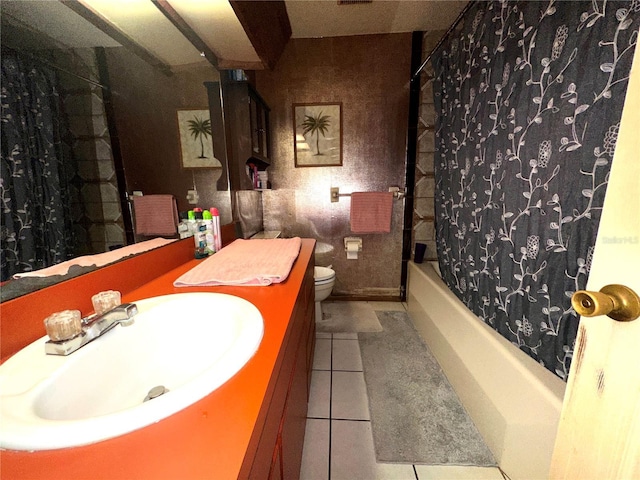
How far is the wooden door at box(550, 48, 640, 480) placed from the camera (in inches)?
15.9

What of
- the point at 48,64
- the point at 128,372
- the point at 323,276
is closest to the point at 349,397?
the point at 323,276

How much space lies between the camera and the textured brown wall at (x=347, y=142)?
217 cm

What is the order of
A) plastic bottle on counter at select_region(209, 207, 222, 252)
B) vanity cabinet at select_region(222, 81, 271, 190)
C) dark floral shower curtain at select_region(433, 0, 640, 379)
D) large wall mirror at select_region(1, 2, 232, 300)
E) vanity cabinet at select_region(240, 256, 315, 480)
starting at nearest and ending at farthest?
vanity cabinet at select_region(240, 256, 315, 480), large wall mirror at select_region(1, 2, 232, 300), dark floral shower curtain at select_region(433, 0, 640, 379), plastic bottle on counter at select_region(209, 207, 222, 252), vanity cabinet at select_region(222, 81, 271, 190)

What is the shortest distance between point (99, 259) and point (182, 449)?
0.68 meters

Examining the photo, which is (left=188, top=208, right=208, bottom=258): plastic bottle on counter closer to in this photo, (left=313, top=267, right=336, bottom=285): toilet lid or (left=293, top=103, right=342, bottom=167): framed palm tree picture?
(left=313, top=267, right=336, bottom=285): toilet lid

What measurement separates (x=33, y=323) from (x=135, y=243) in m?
0.39

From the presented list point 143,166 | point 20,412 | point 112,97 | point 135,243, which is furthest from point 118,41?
point 20,412

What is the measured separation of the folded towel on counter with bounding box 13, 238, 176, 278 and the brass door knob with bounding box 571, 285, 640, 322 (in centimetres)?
108

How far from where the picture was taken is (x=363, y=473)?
3.49ft

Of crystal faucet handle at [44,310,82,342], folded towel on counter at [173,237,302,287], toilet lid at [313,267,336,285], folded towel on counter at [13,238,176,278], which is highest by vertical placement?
folded towel on counter at [13,238,176,278]

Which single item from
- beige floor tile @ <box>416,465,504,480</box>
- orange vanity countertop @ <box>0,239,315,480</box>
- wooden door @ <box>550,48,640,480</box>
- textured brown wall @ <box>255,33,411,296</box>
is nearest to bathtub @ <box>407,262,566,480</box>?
beige floor tile @ <box>416,465,504,480</box>

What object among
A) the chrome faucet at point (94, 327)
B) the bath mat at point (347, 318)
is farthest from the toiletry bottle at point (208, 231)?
the bath mat at point (347, 318)

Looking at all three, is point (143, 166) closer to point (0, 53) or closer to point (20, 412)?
point (0, 53)

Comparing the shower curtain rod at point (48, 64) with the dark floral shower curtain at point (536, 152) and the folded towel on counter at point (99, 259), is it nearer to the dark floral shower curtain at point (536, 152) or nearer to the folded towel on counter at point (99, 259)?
the folded towel on counter at point (99, 259)
